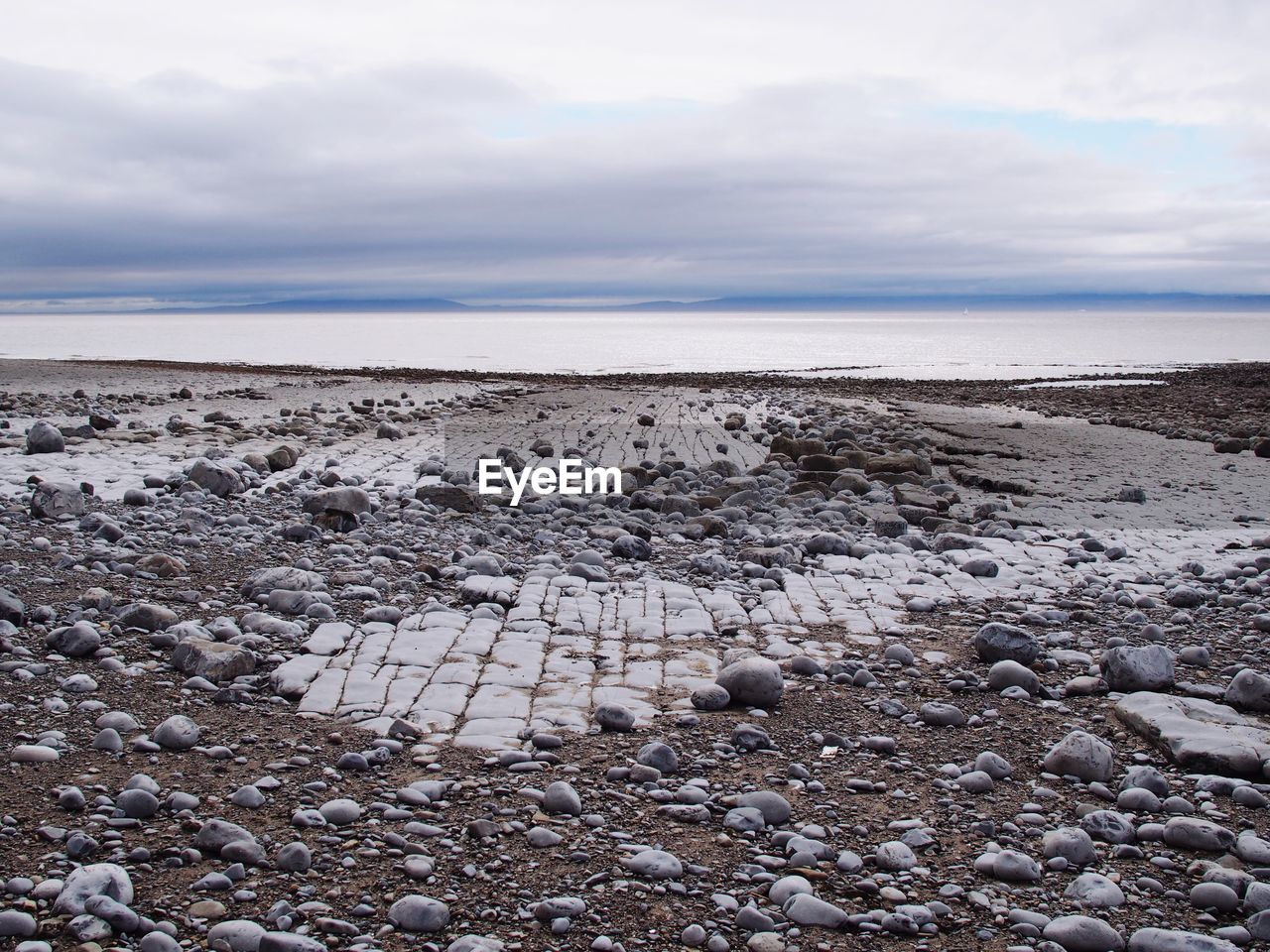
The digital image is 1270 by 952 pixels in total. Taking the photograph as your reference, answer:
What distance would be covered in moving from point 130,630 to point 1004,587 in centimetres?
563

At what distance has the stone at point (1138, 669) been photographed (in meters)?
4.94

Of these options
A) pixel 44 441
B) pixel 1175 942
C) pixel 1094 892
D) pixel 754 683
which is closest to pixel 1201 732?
pixel 1094 892

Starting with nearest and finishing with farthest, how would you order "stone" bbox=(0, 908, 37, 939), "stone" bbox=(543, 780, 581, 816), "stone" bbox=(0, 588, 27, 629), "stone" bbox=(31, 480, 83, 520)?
"stone" bbox=(0, 908, 37, 939) → "stone" bbox=(543, 780, 581, 816) → "stone" bbox=(0, 588, 27, 629) → "stone" bbox=(31, 480, 83, 520)

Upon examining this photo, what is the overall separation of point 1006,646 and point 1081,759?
4.44 feet

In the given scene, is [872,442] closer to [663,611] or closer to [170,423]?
[663,611]

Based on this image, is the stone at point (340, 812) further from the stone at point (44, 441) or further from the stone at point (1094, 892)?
the stone at point (44, 441)

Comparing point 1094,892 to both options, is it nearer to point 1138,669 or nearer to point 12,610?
point 1138,669

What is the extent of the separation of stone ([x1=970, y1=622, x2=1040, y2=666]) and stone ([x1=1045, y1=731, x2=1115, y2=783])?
3.93ft

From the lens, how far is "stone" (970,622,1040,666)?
5324 mm

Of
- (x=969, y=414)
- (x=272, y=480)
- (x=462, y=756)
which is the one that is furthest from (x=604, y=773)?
(x=969, y=414)

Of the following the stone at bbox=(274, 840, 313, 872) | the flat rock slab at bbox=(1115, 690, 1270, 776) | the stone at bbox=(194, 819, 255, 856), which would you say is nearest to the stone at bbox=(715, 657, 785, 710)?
the flat rock slab at bbox=(1115, 690, 1270, 776)

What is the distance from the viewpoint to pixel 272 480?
→ 10578 mm

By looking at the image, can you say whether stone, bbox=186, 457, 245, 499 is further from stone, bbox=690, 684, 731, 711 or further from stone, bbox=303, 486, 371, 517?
stone, bbox=690, 684, 731, 711

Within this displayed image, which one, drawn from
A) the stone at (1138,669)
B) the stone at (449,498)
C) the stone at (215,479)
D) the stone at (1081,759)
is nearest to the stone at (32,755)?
the stone at (1081,759)
